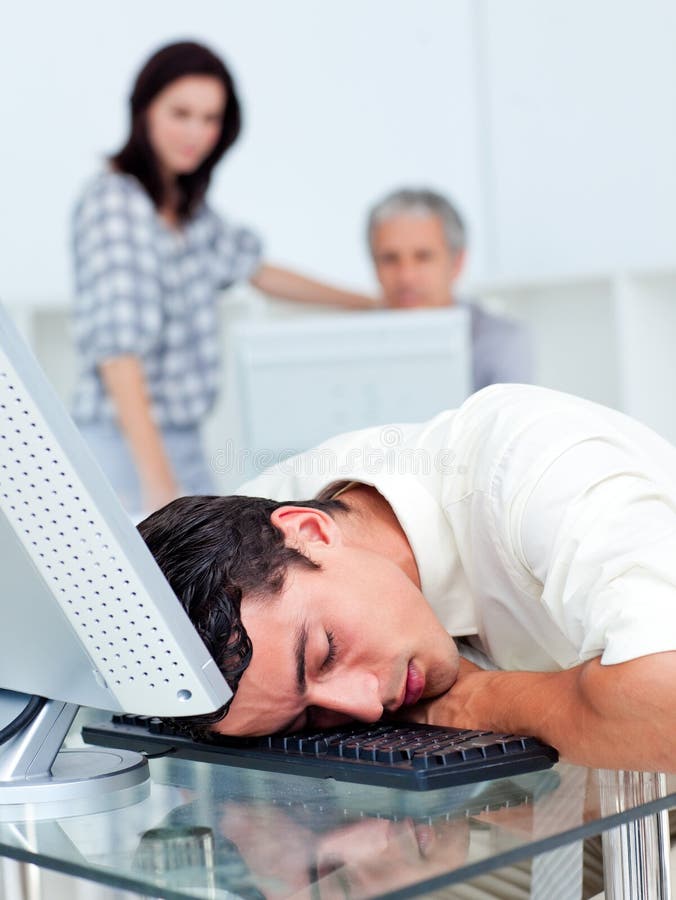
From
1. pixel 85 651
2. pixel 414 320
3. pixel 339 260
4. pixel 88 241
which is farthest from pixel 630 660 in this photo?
pixel 339 260

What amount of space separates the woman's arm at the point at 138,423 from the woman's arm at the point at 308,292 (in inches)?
26.3

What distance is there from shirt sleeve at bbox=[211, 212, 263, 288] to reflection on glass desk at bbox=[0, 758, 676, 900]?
2030 millimetres

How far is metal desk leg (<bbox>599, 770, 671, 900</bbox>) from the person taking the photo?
78 centimetres

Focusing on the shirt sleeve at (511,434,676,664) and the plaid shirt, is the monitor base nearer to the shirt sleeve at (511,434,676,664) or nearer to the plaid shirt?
the shirt sleeve at (511,434,676,664)

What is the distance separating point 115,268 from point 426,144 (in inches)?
80.4

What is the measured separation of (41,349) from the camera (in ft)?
11.0

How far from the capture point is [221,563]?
3.14 ft

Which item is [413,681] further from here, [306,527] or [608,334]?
[608,334]

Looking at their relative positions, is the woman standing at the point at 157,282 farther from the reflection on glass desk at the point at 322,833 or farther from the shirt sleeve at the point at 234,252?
the reflection on glass desk at the point at 322,833

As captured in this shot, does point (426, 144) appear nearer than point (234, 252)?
No

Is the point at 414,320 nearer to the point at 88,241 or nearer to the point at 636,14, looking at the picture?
the point at 88,241

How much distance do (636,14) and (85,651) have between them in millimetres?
3436

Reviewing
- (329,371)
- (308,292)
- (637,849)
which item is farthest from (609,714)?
(308,292)

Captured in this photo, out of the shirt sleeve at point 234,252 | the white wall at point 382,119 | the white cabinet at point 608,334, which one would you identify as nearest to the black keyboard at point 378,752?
the shirt sleeve at point 234,252
